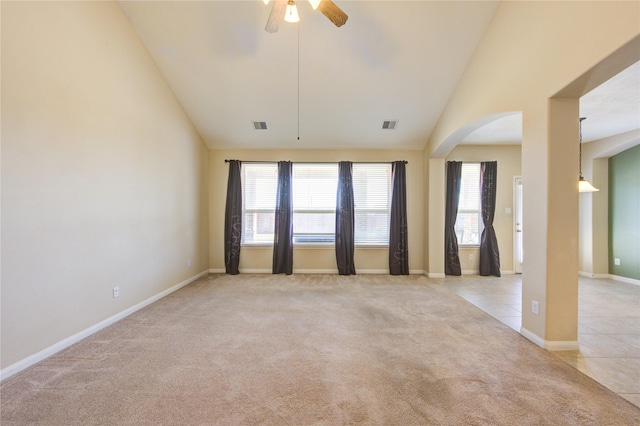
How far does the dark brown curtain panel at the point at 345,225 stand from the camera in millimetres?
5574

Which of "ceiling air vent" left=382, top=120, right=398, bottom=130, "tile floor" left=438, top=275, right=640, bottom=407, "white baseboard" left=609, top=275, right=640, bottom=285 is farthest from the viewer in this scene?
"ceiling air vent" left=382, top=120, right=398, bottom=130

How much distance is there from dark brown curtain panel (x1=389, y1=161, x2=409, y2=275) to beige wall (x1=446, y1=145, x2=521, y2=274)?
1120mm

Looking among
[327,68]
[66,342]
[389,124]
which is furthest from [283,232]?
[66,342]

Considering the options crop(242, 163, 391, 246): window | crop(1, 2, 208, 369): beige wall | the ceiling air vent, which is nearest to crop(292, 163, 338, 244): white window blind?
crop(242, 163, 391, 246): window

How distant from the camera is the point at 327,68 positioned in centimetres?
402

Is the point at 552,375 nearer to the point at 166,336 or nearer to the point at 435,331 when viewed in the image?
the point at 435,331

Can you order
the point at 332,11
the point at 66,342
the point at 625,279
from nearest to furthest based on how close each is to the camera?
the point at 332,11
the point at 66,342
the point at 625,279

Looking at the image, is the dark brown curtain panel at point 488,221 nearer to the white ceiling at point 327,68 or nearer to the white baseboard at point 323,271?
the white ceiling at point 327,68

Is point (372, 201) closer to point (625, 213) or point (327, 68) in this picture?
point (327, 68)

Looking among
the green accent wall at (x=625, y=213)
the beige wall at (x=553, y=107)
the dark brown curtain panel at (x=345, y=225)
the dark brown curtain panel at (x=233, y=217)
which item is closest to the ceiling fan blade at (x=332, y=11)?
the beige wall at (x=553, y=107)

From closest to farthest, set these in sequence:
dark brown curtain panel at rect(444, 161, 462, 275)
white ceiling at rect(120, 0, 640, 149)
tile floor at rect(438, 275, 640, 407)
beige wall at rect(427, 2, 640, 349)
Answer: beige wall at rect(427, 2, 640, 349), tile floor at rect(438, 275, 640, 407), white ceiling at rect(120, 0, 640, 149), dark brown curtain panel at rect(444, 161, 462, 275)

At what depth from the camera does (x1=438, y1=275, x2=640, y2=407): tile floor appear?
209cm

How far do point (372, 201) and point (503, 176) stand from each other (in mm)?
2753

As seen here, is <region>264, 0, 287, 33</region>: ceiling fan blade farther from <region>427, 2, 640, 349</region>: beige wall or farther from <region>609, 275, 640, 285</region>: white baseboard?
<region>609, 275, 640, 285</region>: white baseboard
